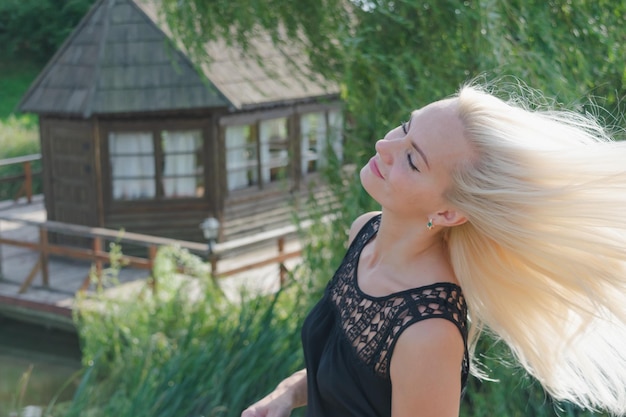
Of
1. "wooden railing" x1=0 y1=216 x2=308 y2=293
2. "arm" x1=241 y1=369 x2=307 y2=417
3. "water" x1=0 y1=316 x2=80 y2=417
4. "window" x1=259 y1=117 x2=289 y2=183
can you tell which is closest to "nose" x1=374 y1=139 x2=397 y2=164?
"arm" x1=241 y1=369 x2=307 y2=417

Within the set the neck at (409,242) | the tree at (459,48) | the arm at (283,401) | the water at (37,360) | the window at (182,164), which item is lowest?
the water at (37,360)

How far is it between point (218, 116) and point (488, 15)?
9.34m

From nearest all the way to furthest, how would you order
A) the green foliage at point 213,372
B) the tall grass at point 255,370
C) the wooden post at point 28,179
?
the tall grass at point 255,370, the green foliage at point 213,372, the wooden post at point 28,179

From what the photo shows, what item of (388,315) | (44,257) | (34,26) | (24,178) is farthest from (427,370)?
(34,26)

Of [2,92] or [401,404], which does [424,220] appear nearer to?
[401,404]

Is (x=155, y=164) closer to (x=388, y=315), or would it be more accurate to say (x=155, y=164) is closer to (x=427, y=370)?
(x=388, y=315)

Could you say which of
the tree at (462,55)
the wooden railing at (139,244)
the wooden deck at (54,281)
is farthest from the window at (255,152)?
the tree at (462,55)

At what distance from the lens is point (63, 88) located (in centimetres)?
1280

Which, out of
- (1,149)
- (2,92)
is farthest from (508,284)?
(2,92)

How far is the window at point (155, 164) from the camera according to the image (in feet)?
42.7

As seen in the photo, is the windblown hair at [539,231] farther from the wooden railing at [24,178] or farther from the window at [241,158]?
the wooden railing at [24,178]

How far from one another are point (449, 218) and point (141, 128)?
11.5 m

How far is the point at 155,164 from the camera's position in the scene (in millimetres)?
13109

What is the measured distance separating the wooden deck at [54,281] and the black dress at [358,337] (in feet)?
24.1
